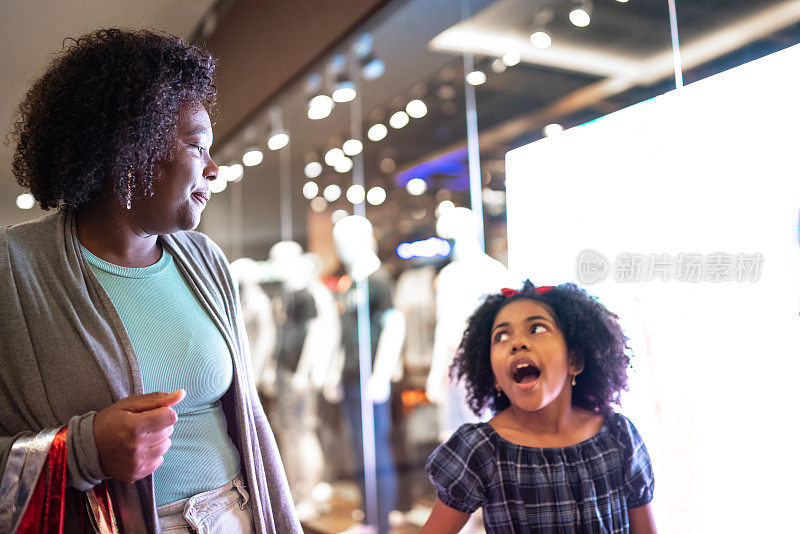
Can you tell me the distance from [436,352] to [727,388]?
2.29 m

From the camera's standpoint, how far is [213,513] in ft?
3.89

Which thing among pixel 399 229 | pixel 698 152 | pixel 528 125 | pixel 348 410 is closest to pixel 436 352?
pixel 399 229

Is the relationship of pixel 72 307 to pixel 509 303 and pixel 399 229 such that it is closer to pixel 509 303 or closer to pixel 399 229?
pixel 509 303

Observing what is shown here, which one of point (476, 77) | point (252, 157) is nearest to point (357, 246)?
point (252, 157)

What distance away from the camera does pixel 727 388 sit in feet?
5.41

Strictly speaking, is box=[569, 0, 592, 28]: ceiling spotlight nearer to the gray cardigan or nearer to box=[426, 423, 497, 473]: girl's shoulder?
box=[426, 423, 497, 473]: girl's shoulder

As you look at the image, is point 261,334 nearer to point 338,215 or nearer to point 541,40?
point 338,215

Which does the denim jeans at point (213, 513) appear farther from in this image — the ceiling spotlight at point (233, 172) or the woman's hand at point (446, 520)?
the ceiling spotlight at point (233, 172)

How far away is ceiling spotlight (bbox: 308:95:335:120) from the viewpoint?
4389 mm

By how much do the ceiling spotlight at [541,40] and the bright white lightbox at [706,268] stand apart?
0.52 metres

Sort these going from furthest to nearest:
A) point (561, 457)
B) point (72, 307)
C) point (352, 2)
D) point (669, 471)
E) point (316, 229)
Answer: point (316, 229) → point (352, 2) → point (669, 471) → point (561, 457) → point (72, 307)

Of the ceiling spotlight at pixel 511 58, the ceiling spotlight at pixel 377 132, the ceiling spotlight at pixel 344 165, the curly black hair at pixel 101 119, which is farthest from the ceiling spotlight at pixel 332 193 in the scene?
the curly black hair at pixel 101 119

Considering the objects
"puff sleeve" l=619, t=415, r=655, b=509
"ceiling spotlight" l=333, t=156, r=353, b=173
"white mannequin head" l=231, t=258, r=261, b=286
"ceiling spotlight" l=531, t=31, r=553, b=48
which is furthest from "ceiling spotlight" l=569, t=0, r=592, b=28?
"white mannequin head" l=231, t=258, r=261, b=286

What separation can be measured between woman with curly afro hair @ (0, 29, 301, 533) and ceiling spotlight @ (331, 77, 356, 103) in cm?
282
